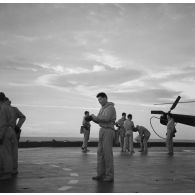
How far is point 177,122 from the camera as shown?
970 inches

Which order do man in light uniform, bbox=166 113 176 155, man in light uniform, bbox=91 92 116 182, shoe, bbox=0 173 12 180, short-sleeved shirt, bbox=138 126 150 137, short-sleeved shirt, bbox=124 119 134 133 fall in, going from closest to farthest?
man in light uniform, bbox=91 92 116 182 < shoe, bbox=0 173 12 180 < man in light uniform, bbox=166 113 176 155 < short-sleeved shirt, bbox=124 119 134 133 < short-sleeved shirt, bbox=138 126 150 137

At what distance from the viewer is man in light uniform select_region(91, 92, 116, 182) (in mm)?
9539

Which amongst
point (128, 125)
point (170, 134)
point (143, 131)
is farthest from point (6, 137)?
point (143, 131)

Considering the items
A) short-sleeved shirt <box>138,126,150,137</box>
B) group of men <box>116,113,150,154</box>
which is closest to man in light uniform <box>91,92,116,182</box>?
group of men <box>116,113,150,154</box>

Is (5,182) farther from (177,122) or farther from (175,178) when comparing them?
(177,122)

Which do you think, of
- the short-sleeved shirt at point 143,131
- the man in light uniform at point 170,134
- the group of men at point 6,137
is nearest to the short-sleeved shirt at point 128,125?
the short-sleeved shirt at point 143,131

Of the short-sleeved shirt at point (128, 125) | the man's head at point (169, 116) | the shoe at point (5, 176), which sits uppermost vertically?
the man's head at point (169, 116)

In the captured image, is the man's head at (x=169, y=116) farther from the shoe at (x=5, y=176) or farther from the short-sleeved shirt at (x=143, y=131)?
the shoe at (x=5, y=176)

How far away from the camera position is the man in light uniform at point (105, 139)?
954cm

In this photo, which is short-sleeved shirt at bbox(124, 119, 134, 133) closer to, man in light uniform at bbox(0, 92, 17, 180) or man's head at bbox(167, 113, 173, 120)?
man's head at bbox(167, 113, 173, 120)

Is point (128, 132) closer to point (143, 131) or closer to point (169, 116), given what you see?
point (143, 131)

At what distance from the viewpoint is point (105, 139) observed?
964 centimetres

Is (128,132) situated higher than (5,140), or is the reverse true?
(128,132)

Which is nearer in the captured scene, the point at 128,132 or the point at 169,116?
the point at 128,132
